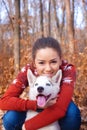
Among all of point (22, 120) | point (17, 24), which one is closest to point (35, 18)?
point (17, 24)

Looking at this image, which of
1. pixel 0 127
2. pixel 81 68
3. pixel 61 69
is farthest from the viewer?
pixel 81 68

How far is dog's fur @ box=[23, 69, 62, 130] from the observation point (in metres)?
1.96

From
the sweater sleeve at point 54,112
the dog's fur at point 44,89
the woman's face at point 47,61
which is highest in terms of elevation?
the woman's face at point 47,61

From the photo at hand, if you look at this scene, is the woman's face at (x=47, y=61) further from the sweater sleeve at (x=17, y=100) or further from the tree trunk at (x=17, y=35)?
the tree trunk at (x=17, y=35)

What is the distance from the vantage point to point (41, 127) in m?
2.14

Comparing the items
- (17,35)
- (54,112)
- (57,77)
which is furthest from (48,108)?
(17,35)

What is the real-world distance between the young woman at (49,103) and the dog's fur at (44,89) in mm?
47

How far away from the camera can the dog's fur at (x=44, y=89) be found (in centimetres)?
196

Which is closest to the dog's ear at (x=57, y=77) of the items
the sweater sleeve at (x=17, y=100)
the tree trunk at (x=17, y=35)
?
the sweater sleeve at (x=17, y=100)

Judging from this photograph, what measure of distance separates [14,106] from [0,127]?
1.16m

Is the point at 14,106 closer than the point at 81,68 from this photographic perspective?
Yes

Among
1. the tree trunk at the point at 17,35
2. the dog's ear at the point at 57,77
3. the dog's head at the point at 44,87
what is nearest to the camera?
the dog's head at the point at 44,87

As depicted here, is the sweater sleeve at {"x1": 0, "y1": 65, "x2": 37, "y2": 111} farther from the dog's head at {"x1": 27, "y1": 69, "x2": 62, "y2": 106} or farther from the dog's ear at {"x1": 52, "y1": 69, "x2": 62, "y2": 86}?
the dog's ear at {"x1": 52, "y1": 69, "x2": 62, "y2": 86}

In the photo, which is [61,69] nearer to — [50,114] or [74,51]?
[50,114]
